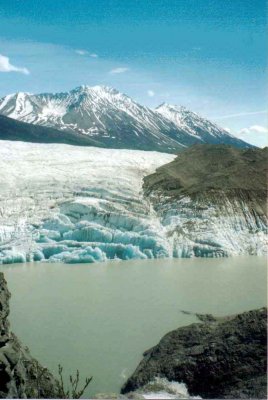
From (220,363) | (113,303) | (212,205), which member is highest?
(212,205)

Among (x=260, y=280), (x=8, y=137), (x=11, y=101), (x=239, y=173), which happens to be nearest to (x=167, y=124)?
(x=11, y=101)

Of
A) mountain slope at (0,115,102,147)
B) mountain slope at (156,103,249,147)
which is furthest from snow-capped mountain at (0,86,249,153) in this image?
mountain slope at (0,115,102,147)

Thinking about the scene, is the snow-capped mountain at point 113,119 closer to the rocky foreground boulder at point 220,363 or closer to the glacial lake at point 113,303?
the glacial lake at point 113,303

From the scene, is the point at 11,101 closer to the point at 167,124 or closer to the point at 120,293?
the point at 167,124

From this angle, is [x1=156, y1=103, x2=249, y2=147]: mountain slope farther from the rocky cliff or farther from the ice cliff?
the ice cliff

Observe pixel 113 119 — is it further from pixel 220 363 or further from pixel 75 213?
pixel 220 363

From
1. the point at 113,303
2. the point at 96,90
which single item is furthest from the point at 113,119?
the point at 113,303
